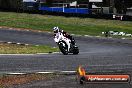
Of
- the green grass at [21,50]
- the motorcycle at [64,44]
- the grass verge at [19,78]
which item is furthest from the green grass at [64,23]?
the grass verge at [19,78]

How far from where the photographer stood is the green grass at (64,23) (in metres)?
44.9

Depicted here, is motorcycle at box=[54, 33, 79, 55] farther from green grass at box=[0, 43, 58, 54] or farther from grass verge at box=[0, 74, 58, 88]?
grass verge at box=[0, 74, 58, 88]

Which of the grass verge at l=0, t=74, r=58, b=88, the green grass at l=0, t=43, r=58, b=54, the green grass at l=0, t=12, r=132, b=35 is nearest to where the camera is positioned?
the grass verge at l=0, t=74, r=58, b=88

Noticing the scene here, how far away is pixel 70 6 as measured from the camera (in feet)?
225

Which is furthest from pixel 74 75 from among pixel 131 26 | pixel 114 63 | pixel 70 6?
pixel 70 6

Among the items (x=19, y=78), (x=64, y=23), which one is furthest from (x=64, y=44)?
(x=64, y=23)

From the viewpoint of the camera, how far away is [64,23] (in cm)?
4919

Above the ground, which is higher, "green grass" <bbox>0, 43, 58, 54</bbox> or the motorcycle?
the motorcycle

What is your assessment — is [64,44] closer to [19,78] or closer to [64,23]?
[19,78]

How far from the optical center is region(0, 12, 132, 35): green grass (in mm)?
44875

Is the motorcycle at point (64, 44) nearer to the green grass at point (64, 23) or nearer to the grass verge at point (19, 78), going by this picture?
the grass verge at point (19, 78)

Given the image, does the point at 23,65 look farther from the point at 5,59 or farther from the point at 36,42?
the point at 36,42

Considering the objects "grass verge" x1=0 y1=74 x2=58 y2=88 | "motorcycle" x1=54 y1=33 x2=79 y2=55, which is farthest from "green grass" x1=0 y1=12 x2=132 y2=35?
"grass verge" x1=0 y1=74 x2=58 y2=88

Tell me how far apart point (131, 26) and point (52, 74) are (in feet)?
121
